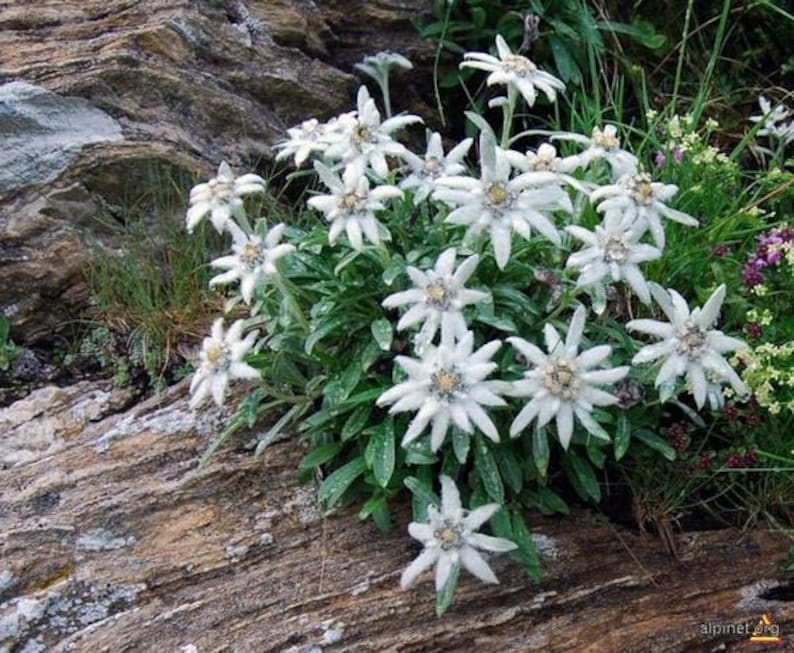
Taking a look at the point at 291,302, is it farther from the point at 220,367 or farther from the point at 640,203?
the point at 640,203

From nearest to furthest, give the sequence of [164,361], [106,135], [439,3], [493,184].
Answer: [493,184], [164,361], [106,135], [439,3]

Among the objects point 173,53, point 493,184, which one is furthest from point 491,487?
point 173,53

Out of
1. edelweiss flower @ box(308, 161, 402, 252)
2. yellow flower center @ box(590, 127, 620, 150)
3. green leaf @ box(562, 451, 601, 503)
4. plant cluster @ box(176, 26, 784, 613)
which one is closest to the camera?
plant cluster @ box(176, 26, 784, 613)

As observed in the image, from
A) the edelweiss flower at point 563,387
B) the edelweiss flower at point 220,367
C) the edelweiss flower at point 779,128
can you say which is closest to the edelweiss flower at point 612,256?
the edelweiss flower at point 563,387

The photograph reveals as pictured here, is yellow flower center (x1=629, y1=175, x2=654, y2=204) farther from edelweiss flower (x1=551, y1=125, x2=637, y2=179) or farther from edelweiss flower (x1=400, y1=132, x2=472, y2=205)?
edelweiss flower (x1=400, y1=132, x2=472, y2=205)

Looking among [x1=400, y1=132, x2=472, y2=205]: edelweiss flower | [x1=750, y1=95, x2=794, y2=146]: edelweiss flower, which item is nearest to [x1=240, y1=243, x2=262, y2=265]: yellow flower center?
[x1=400, y1=132, x2=472, y2=205]: edelweiss flower

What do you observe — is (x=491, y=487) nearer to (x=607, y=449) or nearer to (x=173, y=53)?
(x=607, y=449)
